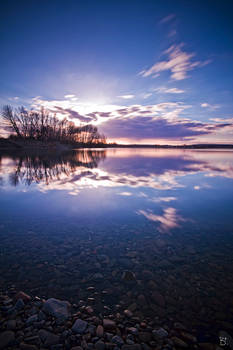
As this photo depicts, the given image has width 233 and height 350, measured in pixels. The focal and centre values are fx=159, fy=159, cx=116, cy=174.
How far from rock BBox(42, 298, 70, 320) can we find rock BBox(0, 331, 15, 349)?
0.43 meters

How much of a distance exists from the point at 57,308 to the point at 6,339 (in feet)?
2.00

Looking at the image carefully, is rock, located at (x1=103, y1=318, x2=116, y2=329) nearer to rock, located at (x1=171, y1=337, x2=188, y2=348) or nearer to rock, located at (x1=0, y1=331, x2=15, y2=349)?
rock, located at (x1=171, y1=337, x2=188, y2=348)

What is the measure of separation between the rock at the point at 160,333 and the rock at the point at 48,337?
1.20 m

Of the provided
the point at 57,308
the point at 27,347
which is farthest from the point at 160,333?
the point at 27,347

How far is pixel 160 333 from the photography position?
6.67ft

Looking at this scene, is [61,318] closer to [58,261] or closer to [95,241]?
[58,261]

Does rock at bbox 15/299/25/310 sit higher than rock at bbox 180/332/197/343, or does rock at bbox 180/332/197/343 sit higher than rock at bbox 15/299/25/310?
rock at bbox 15/299/25/310

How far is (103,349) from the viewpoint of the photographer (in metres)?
1.80

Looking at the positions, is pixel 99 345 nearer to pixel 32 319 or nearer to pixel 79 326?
pixel 79 326

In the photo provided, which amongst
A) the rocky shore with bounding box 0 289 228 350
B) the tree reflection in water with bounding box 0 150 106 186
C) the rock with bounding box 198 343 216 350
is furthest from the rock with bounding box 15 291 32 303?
the tree reflection in water with bounding box 0 150 106 186

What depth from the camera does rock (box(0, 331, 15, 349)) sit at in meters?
1.82

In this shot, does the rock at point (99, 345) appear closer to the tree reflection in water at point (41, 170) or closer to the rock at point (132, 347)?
the rock at point (132, 347)

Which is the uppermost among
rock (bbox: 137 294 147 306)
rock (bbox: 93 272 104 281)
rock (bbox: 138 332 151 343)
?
rock (bbox: 138 332 151 343)

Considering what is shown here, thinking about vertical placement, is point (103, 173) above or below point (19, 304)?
above
